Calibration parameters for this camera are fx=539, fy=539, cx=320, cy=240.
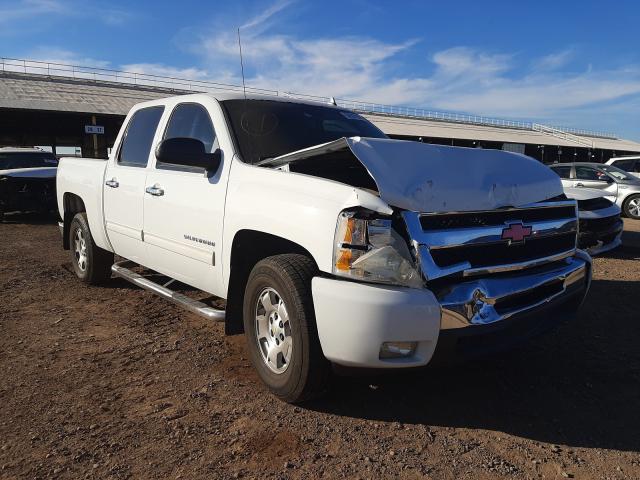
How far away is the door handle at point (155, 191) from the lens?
4.29m

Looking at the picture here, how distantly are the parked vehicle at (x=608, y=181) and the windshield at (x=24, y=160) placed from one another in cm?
1244

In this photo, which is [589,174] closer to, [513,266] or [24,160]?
[513,266]

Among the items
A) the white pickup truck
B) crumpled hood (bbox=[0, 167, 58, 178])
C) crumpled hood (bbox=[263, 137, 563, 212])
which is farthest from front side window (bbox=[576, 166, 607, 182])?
crumpled hood (bbox=[0, 167, 58, 178])

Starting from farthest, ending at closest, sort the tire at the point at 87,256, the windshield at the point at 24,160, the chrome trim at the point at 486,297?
the windshield at the point at 24,160 < the tire at the point at 87,256 < the chrome trim at the point at 486,297

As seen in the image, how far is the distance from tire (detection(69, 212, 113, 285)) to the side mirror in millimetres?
2673

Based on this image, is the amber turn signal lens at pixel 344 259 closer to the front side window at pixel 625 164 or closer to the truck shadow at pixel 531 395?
the truck shadow at pixel 531 395

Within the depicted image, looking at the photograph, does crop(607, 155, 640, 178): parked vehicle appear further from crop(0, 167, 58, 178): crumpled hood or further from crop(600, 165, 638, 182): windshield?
crop(0, 167, 58, 178): crumpled hood

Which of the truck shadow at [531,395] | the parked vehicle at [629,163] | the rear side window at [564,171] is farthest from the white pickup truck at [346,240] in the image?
the parked vehicle at [629,163]

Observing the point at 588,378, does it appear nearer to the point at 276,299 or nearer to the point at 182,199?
the point at 276,299

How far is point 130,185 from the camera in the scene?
4.79 meters

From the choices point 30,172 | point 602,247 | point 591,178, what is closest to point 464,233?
point 602,247

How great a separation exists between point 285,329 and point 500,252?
1318mm

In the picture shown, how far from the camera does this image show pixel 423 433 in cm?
293

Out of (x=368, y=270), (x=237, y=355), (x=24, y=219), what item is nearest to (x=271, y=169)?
(x=368, y=270)
